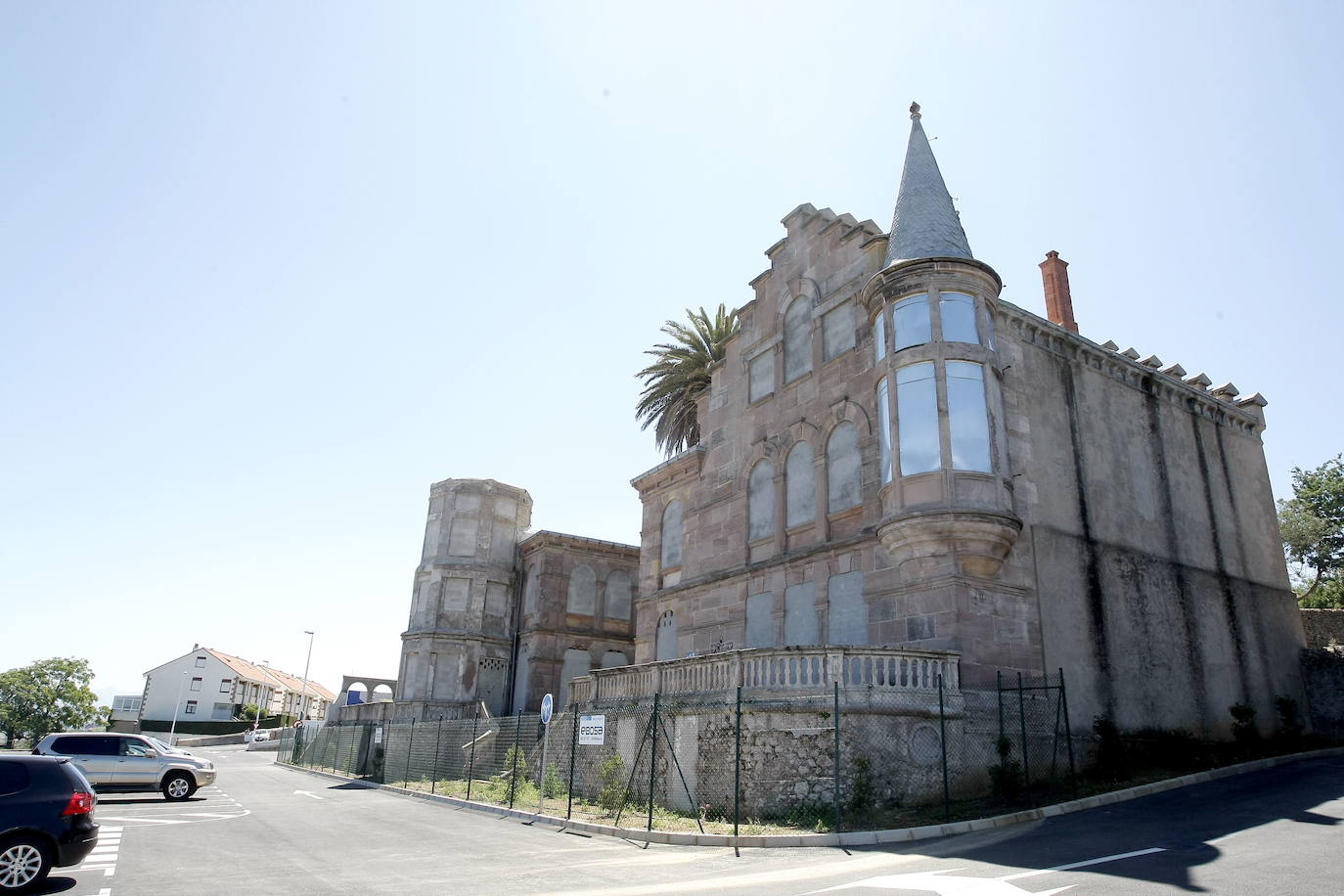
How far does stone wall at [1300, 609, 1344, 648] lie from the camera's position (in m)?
28.1

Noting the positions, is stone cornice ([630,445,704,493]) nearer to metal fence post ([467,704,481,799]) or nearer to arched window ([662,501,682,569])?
arched window ([662,501,682,569])

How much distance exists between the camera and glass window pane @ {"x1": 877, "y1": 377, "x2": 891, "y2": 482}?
64.7 ft

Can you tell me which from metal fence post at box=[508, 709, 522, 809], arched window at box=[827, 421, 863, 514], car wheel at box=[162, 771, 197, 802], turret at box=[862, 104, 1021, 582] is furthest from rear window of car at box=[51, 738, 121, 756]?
turret at box=[862, 104, 1021, 582]

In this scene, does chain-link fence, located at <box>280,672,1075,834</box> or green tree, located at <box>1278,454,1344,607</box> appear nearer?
chain-link fence, located at <box>280,672,1075,834</box>

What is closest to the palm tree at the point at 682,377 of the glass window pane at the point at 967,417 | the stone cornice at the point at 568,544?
the stone cornice at the point at 568,544

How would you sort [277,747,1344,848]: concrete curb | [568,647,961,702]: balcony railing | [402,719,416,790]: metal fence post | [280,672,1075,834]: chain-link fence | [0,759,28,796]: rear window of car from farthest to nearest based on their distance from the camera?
[402,719,416,790]: metal fence post < [568,647,961,702]: balcony railing < [280,672,1075,834]: chain-link fence < [277,747,1344,848]: concrete curb < [0,759,28,796]: rear window of car

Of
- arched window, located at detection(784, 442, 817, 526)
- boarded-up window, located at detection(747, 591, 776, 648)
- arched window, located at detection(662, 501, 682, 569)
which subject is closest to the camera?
arched window, located at detection(784, 442, 817, 526)

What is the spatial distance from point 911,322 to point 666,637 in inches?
553

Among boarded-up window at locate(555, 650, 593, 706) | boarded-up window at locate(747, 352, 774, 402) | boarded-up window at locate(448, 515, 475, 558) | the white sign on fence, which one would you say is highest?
boarded-up window at locate(747, 352, 774, 402)

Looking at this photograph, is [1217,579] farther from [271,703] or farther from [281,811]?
[271,703]

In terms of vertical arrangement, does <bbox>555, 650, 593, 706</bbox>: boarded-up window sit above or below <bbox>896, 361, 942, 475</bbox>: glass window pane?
below

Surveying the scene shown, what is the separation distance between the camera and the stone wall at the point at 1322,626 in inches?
1107

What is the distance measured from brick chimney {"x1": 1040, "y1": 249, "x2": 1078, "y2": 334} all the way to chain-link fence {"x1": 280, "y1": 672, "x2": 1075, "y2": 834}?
12.0 m

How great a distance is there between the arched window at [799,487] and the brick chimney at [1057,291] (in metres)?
9.02
